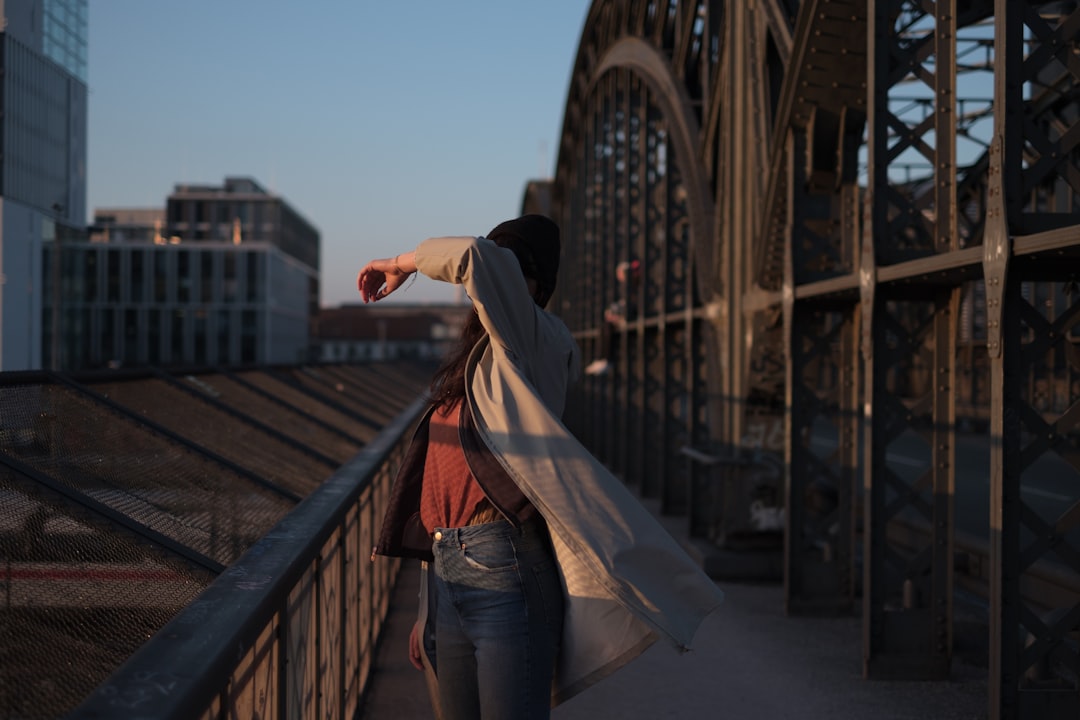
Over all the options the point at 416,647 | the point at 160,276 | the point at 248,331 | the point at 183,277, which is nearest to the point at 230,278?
the point at 183,277

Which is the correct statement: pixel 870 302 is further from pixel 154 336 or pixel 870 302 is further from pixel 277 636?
pixel 154 336

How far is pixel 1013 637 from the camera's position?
5.25 meters

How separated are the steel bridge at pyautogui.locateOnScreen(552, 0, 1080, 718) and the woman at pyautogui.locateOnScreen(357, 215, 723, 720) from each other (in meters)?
2.60

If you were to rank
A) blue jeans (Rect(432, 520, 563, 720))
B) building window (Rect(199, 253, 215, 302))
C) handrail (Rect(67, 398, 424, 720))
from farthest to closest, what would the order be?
building window (Rect(199, 253, 215, 302)) → blue jeans (Rect(432, 520, 563, 720)) → handrail (Rect(67, 398, 424, 720))

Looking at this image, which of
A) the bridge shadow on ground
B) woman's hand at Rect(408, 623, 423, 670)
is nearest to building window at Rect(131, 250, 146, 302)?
the bridge shadow on ground

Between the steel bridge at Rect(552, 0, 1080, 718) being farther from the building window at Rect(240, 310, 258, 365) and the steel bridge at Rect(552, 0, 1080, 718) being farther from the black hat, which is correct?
the building window at Rect(240, 310, 258, 365)

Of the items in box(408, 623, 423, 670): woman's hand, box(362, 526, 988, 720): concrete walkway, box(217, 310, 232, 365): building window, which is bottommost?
box(362, 526, 988, 720): concrete walkway

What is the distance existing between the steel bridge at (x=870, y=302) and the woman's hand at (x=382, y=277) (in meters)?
2.72

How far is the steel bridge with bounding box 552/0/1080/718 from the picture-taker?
5.24 m

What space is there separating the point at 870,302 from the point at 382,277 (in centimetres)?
431

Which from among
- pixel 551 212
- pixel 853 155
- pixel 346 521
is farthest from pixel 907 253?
pixel 551 212

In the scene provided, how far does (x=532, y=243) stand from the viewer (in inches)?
117

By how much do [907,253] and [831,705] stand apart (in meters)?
2.65

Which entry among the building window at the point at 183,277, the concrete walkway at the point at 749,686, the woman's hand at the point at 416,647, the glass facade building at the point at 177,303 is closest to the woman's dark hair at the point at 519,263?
the woman's hand at the point at 416,647
